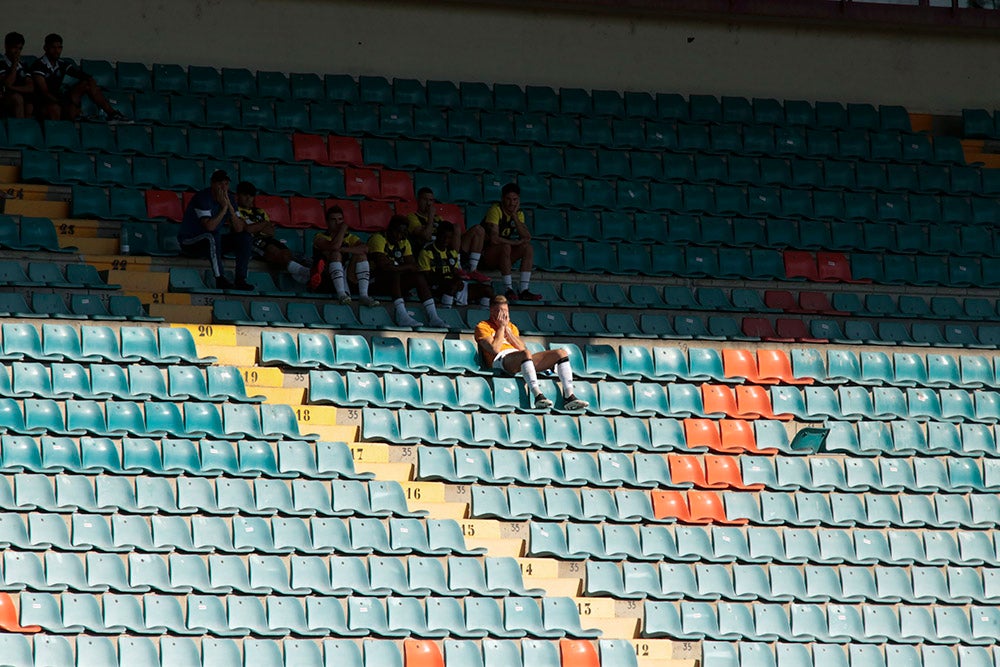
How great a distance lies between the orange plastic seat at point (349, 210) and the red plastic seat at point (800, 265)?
3.53m

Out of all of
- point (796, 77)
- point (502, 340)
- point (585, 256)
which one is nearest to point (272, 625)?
point (502, 340)

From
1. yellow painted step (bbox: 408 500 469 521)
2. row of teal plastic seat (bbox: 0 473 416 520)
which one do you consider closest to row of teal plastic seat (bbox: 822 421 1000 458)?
yellow painted step (bbox: 408 500 469 521)

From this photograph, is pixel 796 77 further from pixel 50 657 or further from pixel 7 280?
pixel 50 657

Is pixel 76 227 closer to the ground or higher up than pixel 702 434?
higher up

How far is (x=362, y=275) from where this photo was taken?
42.7 feet

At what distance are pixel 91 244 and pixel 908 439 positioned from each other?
19.9 feet

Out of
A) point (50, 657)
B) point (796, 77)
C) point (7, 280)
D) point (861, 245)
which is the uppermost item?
point (796, 77)

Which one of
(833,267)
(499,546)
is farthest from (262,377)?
(833,267)

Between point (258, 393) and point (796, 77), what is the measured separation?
22.7 feet

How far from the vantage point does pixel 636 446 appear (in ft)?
40.8

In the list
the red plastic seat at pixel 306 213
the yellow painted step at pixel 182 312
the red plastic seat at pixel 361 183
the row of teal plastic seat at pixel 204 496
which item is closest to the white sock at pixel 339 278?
the yellow painted step at pixel 182 312

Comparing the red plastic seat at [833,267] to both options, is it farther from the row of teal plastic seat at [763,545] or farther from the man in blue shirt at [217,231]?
the man in blue shirt at [217,231]

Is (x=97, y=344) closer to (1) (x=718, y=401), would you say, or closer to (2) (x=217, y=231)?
(2) (x=217, y=231)

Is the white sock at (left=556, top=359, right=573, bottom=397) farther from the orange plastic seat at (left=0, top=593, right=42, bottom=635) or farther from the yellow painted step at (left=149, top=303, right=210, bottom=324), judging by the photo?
the orange plastic seat at (left=0, top=593, right=42, bottom=635)
